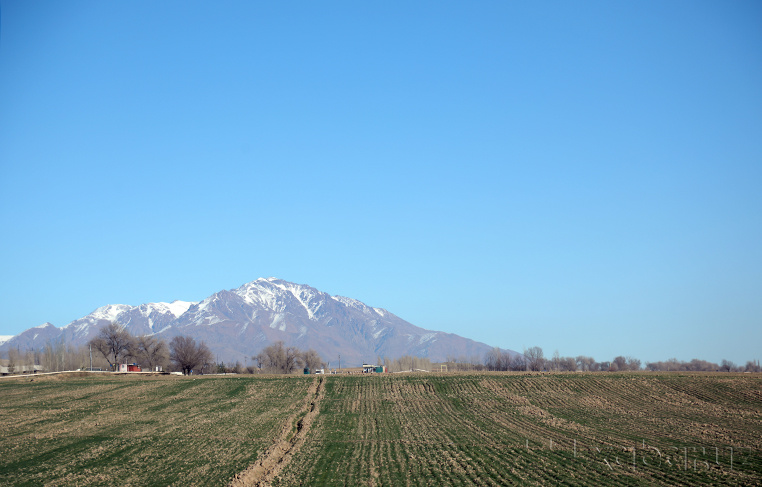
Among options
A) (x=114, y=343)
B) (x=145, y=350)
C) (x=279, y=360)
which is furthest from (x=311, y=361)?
(x=114, y=343)

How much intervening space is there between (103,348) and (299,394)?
10529 cm

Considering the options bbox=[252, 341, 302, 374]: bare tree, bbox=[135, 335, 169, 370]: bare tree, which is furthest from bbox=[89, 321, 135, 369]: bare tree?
bbox=[252, 341, 302, 374]: bare tree

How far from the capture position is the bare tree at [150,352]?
6412 inches

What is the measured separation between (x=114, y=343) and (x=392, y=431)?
133641 mm

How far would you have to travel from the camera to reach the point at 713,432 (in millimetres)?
42812

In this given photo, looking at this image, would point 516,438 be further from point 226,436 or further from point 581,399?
point 581,399

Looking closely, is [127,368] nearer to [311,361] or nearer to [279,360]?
[279,360]

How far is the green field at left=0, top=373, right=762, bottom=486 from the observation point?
2931cm

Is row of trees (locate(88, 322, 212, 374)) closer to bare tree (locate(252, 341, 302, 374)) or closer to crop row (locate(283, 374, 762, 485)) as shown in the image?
bare tree (locate(252, 341, 302, 374))

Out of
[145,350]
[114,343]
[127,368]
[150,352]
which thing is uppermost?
[114,343]

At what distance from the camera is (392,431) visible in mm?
44969

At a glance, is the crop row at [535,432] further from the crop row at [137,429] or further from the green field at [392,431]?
the crop row at [137,429]

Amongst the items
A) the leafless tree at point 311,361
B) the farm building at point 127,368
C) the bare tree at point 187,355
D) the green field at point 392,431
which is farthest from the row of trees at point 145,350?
the green field at point 392,431

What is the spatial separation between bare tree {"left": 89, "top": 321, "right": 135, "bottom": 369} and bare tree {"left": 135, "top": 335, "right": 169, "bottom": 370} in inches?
99.5
